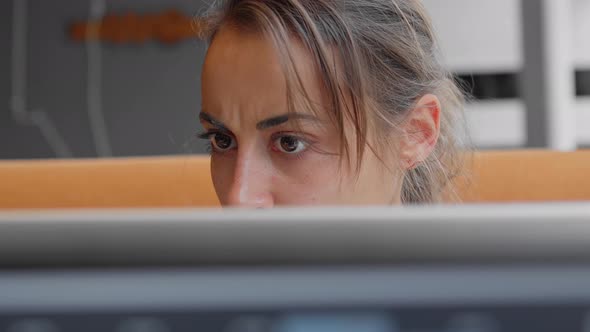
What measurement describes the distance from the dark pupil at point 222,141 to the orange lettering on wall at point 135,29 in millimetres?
2603

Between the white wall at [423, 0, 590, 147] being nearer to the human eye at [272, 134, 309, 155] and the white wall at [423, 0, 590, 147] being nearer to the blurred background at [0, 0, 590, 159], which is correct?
the blurred background at [0, 0, 590, 159]

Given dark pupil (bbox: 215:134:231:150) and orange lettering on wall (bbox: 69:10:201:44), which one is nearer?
dark pupil (bbox: 215:134:231:150)

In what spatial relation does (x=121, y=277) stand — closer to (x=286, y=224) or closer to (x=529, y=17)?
(x=286, y=224)

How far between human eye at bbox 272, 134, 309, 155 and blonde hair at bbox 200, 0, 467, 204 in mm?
38

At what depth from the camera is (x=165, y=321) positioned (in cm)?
21

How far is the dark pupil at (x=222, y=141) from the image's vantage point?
35.8 inches

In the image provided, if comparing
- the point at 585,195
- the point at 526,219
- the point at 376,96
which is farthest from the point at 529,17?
the point at 526,219

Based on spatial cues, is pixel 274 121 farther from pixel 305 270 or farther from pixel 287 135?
pixel 305 270

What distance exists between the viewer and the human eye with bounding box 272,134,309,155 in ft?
2.84

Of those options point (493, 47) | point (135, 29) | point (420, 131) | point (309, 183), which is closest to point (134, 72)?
point (135, 29)

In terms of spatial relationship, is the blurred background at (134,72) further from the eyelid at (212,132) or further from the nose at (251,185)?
the nose at (251,185)

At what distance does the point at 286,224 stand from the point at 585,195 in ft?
3.60

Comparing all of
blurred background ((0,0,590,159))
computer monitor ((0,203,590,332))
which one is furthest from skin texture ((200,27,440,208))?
blurred background ((0,0,590,159))

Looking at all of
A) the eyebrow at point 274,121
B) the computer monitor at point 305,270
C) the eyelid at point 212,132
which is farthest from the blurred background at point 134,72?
the computer monitor at point 305,270
